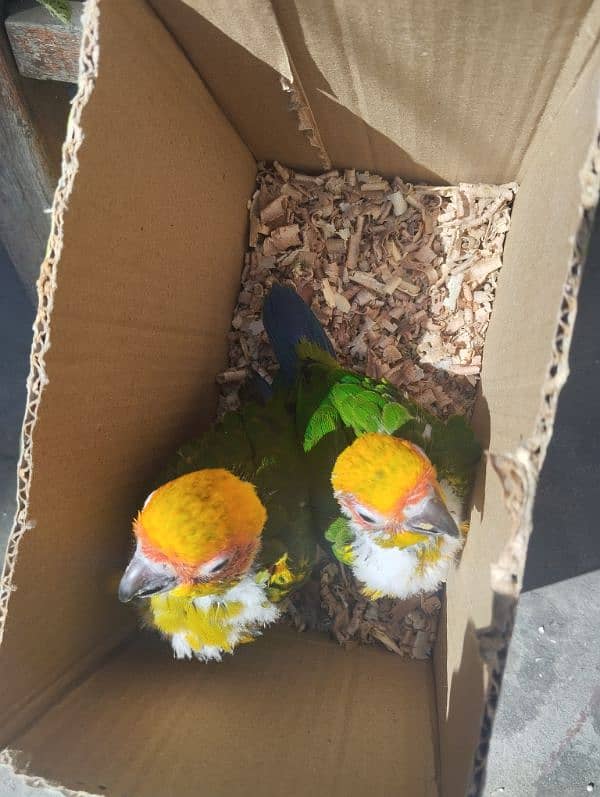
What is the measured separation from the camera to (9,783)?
1607 mm

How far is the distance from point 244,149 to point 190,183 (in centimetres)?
28

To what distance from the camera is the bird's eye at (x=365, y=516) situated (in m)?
1.00

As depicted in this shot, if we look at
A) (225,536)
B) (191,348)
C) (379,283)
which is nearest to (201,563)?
(225,536)

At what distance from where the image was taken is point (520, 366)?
34.6 inches

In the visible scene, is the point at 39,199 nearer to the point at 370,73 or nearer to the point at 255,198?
the point at 255,198

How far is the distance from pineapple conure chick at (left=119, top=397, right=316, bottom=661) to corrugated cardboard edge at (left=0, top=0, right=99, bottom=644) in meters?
0.18

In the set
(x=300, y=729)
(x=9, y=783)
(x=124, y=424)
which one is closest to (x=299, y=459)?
(x=124, y=424)

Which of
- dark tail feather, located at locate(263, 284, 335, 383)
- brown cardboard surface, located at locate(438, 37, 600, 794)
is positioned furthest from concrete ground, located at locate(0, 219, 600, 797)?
dark tail feather, located at locate(263, 284, 335, 383)

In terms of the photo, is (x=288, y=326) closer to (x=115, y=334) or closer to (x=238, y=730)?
(x=115, y=334)

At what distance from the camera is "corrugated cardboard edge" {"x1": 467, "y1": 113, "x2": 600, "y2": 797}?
632mm

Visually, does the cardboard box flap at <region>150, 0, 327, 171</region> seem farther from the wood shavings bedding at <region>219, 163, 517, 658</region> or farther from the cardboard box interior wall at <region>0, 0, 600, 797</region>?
the wood shavings bedding at <region>219, 163, 517, 658</region>

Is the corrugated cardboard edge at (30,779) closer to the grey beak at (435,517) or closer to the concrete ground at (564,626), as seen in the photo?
the grey beak at (435,517)

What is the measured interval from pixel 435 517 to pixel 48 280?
0.67 m

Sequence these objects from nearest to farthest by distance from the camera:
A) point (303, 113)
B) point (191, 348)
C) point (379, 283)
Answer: point (303, 113)
point (191, 348)
point (379, 283)
